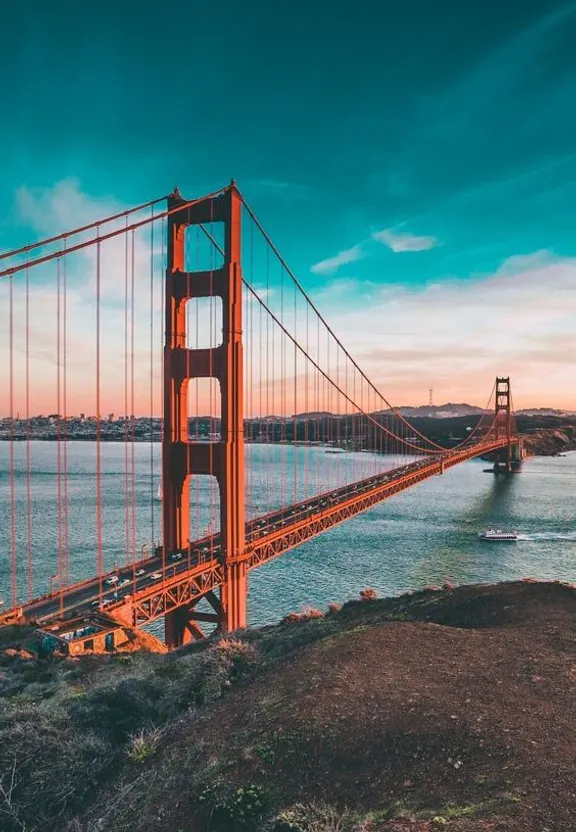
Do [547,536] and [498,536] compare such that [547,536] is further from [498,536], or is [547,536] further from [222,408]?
[222,408]

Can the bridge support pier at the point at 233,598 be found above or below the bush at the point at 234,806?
below

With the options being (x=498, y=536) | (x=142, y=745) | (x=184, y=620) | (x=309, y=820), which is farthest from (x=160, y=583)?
(x=498, y=536)

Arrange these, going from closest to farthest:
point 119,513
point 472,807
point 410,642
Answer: point 472,807
point 410,642
point 119,513

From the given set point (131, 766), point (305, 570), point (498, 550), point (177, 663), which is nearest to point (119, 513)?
point (305, 570)

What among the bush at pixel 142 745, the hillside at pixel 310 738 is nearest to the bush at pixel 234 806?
the hillside at pixel 310 738

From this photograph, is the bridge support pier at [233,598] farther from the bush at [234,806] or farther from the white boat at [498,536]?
the white boat at [498,536]

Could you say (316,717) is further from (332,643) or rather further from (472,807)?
(332,643)

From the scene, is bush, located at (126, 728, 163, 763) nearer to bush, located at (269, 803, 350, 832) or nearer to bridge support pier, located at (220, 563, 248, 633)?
bush, located at (269, 803, 350, 832)
